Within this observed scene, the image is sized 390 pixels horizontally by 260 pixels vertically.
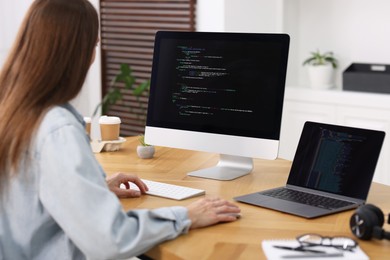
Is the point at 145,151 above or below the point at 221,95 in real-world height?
below

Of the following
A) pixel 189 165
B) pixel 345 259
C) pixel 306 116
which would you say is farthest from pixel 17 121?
pixel 306 116

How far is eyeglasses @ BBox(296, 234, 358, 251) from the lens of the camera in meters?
1.69

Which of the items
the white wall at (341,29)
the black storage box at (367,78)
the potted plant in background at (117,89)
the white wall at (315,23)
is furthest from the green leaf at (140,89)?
the black storage box at (367,78)

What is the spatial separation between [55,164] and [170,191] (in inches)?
26.8

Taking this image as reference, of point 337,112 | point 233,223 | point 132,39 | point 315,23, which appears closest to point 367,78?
point 337,112

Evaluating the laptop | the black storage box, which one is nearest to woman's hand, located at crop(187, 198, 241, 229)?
the laptop

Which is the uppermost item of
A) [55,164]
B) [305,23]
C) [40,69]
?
[305,23]

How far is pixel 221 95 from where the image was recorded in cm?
242

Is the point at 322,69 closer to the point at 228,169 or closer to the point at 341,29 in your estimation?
the point at 341,29

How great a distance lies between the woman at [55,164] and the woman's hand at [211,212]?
7cm

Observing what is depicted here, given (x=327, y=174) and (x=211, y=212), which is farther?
(x=327, y=174)

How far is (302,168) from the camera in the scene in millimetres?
2197

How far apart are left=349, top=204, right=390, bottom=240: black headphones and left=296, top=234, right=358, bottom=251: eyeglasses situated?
1.6 inches

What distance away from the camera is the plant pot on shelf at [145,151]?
2688 mm
